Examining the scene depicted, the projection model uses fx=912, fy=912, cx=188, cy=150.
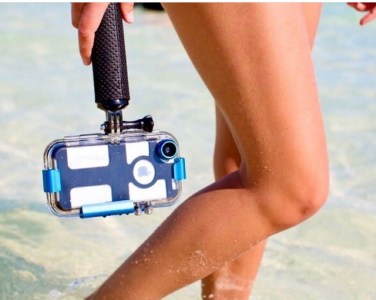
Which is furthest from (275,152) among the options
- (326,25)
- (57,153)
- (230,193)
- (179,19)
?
(326,25)

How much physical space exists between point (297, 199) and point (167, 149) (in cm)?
31

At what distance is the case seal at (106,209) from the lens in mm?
1787

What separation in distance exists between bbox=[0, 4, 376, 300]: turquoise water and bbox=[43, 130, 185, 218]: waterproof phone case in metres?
0.56

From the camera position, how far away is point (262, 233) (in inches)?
68.1

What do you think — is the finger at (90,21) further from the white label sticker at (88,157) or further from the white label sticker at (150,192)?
the white label sticker at (150,192)

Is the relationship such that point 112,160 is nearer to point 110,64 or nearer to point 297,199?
point 110,64

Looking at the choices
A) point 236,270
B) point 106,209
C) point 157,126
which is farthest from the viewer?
point 157,126

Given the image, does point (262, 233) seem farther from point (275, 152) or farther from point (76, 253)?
point (76, 253)

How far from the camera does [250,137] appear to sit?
1677 millimetres

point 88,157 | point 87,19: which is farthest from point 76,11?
point 88,157

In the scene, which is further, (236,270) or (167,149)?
(236,270)

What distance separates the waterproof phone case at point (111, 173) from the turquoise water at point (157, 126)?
0.56 meters

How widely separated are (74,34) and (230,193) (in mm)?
4070

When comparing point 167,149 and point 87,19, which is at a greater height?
point 87,19
